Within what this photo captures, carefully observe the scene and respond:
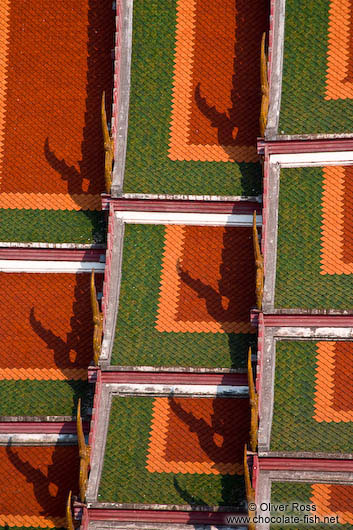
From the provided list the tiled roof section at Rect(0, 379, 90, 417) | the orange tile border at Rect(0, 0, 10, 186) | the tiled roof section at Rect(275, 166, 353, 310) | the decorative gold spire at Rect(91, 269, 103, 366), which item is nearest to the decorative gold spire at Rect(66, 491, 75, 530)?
the tiled roof section at Rect(0, 379, 90, 417)

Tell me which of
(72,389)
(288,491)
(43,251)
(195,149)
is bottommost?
(288,491)

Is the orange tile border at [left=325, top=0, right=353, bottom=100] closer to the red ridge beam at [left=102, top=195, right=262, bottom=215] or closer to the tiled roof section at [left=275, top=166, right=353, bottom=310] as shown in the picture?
the tiled roof section at [left=275, top=166, right=353, bottom=310]

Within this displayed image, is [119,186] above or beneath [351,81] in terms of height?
beneath

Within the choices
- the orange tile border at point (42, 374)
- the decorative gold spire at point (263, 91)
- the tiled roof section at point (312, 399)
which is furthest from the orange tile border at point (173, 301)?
the decorative gold spire at point (263, 91)

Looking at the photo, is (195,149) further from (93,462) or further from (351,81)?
(93,462)

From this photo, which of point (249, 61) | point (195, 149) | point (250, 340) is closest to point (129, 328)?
point (250, 340)

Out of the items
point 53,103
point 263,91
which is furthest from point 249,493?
point 53,103
